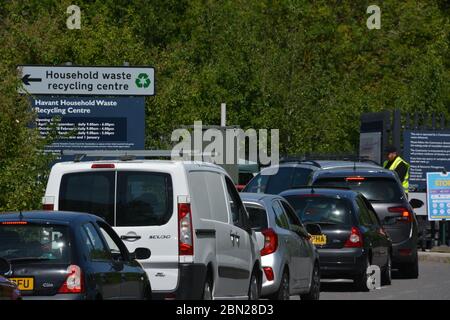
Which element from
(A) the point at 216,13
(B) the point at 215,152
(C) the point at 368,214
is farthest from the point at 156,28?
(C) the point at 368,214

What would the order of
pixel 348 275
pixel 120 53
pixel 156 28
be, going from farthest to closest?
pixel 156 28 → pixel 120 53 → pixel 348 275

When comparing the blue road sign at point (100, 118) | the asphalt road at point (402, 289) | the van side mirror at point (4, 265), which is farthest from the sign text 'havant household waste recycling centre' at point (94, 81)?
the van side mirror at point (4, 265)

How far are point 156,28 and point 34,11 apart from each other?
6630mm

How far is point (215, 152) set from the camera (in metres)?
39.9

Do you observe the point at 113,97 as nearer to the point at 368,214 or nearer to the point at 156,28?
the point at 368,214

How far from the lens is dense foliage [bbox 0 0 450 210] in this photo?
34.3 meters

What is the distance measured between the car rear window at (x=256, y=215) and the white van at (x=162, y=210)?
2.60 m

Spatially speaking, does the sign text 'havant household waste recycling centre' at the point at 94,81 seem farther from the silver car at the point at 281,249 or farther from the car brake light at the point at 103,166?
the car brake light at the point at 103,166

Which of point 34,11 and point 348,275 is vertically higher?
point 34,11

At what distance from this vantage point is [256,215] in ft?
64.6

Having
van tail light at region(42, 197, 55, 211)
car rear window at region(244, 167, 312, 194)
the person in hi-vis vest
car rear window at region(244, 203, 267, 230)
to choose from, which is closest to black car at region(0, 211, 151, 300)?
van tail light at region(42, 197, 55, 211)

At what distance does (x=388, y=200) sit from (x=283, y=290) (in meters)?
7.21

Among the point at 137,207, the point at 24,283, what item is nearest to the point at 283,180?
the point at 137,207

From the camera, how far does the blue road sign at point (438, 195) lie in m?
33.6
